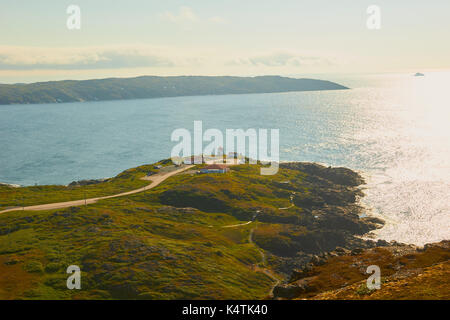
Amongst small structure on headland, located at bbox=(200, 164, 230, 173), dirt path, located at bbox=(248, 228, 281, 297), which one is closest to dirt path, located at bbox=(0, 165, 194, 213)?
small structure on headland, located at bbox=(200, 164, 230, 173)

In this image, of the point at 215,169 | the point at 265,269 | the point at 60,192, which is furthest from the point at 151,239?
the point at 215,169

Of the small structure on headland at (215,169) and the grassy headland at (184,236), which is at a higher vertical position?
the small structure on headland at (215,169)

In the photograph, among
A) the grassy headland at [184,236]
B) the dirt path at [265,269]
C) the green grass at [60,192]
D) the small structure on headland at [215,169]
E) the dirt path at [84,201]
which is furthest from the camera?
the small structure on headland at [215,169]

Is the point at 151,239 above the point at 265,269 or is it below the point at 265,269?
above

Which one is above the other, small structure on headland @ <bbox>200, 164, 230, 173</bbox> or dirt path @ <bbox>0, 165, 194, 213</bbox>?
small structure on headland @ <bbox>200, 164, 230, 173</bbox>

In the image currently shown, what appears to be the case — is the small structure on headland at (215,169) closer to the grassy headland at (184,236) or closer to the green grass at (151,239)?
the grassy headland at (184,236)

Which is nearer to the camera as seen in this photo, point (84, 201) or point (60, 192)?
point (84, 201)

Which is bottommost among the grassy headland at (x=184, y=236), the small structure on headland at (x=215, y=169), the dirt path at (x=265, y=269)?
the dirt path at (x=265, y=269)

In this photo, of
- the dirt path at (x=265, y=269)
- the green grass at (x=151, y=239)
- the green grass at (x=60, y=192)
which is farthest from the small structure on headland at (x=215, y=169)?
the dirt path at (x=265, y=269)

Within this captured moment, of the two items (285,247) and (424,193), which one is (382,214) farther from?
(285,247)

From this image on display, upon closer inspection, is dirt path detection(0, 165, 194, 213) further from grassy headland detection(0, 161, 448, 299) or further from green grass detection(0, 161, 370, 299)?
grassy headland detection(0, 161, 448, 299)

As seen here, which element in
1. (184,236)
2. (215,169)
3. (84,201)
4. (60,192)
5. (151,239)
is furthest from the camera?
(215,169)

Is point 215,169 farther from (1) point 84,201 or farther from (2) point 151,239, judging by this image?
(2) point 151,239
